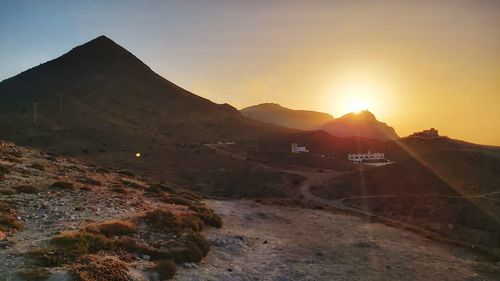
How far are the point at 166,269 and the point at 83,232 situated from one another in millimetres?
4863

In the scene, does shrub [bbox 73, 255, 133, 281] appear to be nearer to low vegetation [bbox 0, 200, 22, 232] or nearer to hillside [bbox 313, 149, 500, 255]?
low vegetation [bbox 0, 200, 22, 232]

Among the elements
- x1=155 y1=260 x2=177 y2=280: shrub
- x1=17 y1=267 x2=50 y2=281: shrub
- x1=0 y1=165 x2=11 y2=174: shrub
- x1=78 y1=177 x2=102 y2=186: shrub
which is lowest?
x1=155 y1=260 x2=177 y2=280: shrub

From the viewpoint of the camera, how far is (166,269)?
22469mm

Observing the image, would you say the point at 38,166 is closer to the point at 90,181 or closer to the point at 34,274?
the point at 90,181

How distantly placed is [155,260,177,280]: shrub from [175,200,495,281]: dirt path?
1.73 feet

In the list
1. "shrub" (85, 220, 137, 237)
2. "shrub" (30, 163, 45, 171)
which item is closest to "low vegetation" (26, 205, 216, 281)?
"shrub" (85, 220, 137, 237)

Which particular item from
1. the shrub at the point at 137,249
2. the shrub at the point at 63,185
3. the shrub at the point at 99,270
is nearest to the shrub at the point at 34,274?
the shrub at the point at 99,270

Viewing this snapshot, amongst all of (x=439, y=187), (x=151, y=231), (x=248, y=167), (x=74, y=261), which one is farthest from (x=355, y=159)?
(x=74, y=261)

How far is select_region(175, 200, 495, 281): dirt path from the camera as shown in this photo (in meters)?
27.8

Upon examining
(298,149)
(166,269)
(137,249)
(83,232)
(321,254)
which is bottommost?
(321,254)

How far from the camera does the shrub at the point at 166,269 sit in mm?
22036

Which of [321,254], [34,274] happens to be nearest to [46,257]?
[34,274]

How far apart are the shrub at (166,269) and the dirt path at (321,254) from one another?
53 centimetres

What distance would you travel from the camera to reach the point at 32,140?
12300 cm
